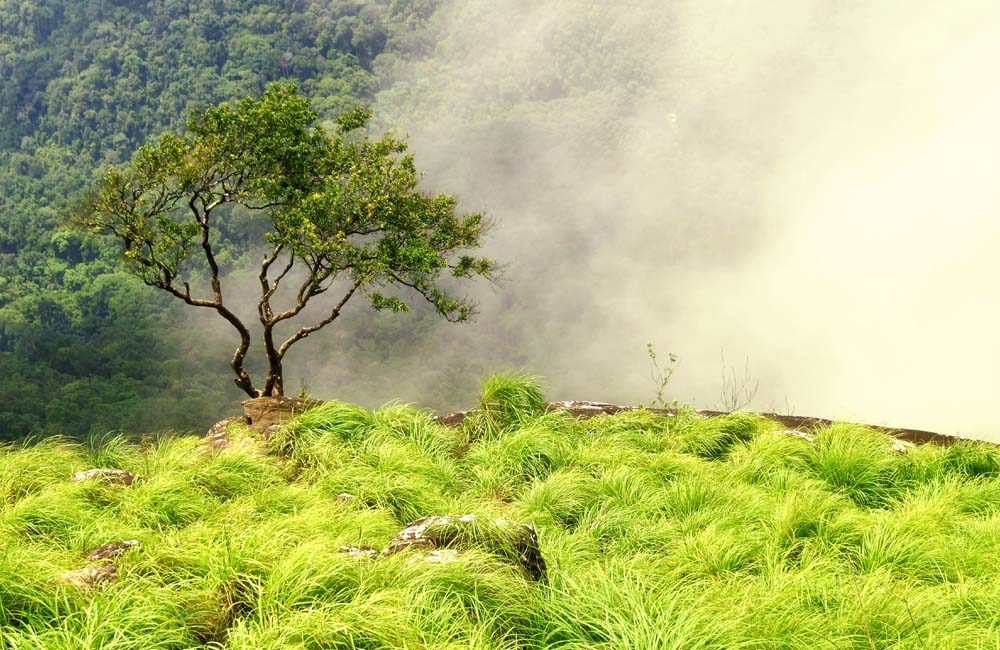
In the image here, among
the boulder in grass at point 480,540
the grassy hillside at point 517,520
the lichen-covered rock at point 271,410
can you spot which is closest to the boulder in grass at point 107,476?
the grassy hillside at point 517,520

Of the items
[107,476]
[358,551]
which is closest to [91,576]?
[358,551]

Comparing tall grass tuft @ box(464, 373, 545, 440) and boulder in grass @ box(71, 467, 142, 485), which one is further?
tall grass tuft @ box(464, 373, 545, 440)

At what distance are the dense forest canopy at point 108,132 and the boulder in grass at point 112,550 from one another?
107ft

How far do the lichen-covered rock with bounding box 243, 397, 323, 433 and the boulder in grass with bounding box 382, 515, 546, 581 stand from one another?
4349 mm

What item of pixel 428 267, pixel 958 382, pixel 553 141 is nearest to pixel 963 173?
pixel 958 382

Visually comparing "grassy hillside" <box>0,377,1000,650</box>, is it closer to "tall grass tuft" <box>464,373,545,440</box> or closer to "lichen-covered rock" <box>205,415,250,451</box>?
"tall grass tuft" <box>464,373,545,440</box>

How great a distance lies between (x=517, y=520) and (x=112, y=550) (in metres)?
2.55

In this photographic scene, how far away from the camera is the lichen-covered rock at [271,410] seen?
811 centimetres

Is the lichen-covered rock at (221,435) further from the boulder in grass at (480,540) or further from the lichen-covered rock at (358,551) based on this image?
the boulder in grass at (480,540)

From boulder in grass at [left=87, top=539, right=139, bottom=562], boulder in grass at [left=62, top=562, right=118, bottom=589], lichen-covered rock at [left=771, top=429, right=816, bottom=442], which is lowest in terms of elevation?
boulder in grass at [left=62, top=562, right=118, bottom=589]

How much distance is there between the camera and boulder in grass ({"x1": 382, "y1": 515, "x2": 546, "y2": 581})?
12.9 ft

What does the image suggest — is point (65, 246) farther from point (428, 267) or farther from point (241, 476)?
point (241, 476)

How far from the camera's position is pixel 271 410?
8242mm

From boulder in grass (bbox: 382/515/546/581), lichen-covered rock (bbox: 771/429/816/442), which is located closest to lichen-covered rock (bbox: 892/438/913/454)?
lichen-covered rock (bbox: 771/429/816/442)
